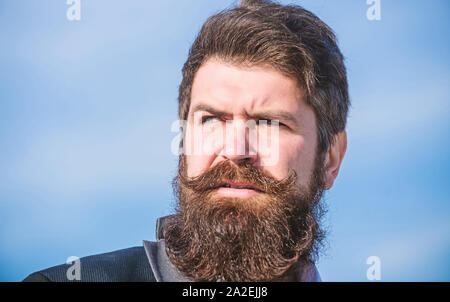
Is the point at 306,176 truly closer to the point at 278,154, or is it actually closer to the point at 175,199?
the point at 278,154

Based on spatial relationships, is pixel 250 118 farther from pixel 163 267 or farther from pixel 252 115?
pixel 163 267

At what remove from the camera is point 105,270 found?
7.28 feet

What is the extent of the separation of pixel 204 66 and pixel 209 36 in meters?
0.16

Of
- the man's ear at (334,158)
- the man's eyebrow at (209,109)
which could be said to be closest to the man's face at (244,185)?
the man's eyebrow at (209,109)

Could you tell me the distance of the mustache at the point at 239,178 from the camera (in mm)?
2219

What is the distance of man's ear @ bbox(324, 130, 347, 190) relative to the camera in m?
2.69

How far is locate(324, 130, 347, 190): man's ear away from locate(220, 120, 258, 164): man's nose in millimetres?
559

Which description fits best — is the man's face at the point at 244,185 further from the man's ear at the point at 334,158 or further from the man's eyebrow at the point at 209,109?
the man's ear at the point at 334,158

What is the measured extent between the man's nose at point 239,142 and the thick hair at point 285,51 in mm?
304

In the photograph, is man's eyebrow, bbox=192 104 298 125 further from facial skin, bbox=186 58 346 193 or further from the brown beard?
the brown beard

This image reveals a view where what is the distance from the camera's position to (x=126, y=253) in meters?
2.35

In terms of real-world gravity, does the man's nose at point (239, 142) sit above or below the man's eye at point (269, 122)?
below

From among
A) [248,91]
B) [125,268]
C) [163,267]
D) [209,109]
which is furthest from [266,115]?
[125,268]

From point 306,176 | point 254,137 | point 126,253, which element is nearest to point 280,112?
point 254,137
